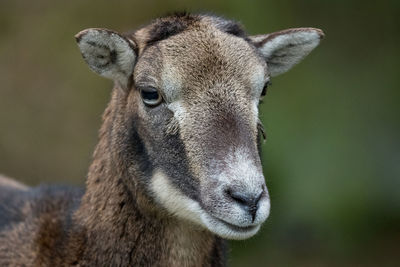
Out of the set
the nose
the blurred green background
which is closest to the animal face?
the nose

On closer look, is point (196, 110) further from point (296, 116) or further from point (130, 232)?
point (296, 116)

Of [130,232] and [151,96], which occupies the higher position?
[151,96]

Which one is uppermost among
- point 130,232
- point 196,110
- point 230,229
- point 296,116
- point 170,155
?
point 196,110

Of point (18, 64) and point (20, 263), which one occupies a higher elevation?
point (20, 263)

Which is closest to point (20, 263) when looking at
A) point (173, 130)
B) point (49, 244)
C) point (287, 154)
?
point (49, 244)

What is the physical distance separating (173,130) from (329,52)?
11143 mm

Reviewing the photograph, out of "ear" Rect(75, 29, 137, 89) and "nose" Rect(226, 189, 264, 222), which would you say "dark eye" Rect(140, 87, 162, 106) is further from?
"nose" Rect(226, 189, 264, 222)

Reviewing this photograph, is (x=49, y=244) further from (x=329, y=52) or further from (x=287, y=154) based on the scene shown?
(x=329, y=52)

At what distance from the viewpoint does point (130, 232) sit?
8.38 m

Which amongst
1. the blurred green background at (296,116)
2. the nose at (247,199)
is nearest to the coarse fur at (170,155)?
the nose at (247,199)

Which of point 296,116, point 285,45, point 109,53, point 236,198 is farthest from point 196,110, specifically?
point 296,116

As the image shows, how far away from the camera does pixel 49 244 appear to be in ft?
28.9

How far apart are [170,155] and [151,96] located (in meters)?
0.64

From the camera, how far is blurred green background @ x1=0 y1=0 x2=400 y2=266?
17.5 metres
